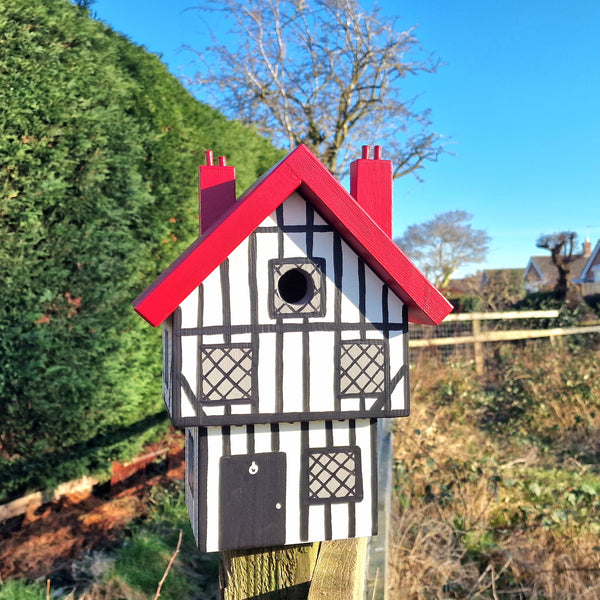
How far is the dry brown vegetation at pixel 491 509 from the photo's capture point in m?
3.29

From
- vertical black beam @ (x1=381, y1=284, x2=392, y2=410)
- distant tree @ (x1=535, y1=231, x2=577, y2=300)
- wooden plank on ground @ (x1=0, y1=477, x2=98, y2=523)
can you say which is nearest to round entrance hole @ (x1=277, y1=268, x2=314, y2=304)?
vertical black beam @ (x1=381, y1=284, x2=392, y2=410)

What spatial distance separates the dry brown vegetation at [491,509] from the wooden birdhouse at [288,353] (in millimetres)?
1954

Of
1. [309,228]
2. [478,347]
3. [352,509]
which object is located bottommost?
[478,347]

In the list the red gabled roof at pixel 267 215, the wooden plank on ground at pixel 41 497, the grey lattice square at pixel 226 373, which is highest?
the red gabled roof at pixel 267 215

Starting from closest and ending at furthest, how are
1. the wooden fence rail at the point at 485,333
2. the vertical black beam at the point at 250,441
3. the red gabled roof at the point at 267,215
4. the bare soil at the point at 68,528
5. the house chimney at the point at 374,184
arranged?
1. the red gabled roof at the point at 267,215
2. the vertical black beam at the point at 250,441
3. the house chimney at the point at 374,184
4. the bare soil at the point at 68,528
5. the wooden fence rail at the point at 485,333

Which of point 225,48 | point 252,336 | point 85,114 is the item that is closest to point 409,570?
point 252,336

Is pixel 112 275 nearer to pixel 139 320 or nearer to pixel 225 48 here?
pixel 139 320

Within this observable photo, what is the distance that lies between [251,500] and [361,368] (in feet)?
1.49

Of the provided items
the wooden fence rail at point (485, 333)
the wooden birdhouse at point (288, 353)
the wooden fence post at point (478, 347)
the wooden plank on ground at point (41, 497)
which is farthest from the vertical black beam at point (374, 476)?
the wooden fence post at point (478, 347)

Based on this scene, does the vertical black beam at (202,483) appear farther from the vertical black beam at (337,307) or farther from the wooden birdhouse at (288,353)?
the vertical black beam at (337,307)

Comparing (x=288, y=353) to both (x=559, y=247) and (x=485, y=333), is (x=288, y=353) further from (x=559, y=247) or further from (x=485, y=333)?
(x=559, y=247)

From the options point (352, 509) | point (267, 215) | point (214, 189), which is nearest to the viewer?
point (267, 215)

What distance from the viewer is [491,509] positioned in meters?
4.28

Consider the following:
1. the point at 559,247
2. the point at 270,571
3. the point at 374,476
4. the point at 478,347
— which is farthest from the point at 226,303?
the point at 559,247
